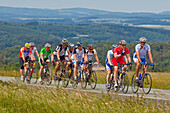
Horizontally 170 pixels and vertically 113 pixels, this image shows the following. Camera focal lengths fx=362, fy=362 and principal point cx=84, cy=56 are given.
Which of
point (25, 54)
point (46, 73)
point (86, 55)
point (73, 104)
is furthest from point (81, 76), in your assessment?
point (73, 104)

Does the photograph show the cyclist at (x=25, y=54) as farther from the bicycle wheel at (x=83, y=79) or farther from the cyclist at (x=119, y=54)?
the cyclist at (x=119, y=54)

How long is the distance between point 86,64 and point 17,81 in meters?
4.37

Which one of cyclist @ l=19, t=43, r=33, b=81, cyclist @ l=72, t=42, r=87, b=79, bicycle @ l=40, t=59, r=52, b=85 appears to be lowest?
bicycle @ l=40, t=59, r=52, b=85

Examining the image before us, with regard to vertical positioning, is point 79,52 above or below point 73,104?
below

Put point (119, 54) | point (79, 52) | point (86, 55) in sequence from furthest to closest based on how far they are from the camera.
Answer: point (86, 55)
point (79, 52)
point (119, 54)

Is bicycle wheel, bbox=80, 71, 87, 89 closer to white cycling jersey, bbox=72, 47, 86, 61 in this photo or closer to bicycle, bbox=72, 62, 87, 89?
bicycle, bbox=72, 62, 87, 89

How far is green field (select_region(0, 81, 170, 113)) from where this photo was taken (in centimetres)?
603

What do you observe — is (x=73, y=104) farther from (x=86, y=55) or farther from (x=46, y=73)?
(x=46, y=73)

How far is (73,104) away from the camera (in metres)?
6.35

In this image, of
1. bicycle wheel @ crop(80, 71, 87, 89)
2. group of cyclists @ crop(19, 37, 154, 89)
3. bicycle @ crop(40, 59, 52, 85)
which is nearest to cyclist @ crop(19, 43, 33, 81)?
group of cyclists @ crop(19, 37, 154, 89)

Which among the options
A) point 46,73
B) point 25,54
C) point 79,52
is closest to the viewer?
point 79,52

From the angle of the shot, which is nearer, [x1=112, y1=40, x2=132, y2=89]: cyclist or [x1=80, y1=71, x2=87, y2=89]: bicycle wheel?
[x1=112, y1=40, x2=132, y2=89]: cyclist

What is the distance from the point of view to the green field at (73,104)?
6.03m

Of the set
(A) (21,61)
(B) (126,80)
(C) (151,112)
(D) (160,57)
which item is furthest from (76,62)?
(D) (160,57)
